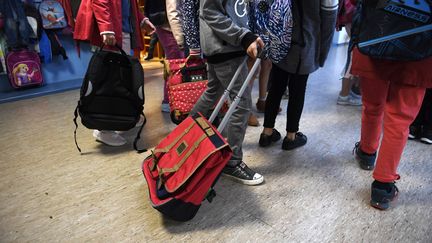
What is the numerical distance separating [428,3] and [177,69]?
148cm

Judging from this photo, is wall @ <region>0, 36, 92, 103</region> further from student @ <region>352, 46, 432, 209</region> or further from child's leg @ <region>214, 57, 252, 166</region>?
student @ <region>352, 46, 432, 209</region>

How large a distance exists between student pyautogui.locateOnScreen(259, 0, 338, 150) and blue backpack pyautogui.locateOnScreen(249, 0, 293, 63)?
0.11 meters

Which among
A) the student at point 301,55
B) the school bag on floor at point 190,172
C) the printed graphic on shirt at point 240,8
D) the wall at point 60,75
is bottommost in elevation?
the wall at point 60,75

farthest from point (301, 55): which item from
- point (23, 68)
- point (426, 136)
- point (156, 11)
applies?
point (23, 68)

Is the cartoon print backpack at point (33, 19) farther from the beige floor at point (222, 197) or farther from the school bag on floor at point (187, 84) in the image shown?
the school bag on floor at point (187, 84)

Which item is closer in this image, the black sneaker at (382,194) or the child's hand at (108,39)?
the black sneaker at (382,194)

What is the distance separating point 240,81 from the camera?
1493 millimetres

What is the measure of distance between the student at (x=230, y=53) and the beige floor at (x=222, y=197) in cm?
13

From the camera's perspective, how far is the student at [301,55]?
5.19 feet

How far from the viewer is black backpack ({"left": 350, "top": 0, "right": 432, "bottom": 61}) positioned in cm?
103

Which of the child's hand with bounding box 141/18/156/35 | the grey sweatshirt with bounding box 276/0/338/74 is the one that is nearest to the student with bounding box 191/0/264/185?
the grey sweatshirt with bounding box 276/0/338/74

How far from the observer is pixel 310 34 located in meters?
1.64

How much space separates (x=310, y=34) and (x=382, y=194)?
Result: 35.6 inches

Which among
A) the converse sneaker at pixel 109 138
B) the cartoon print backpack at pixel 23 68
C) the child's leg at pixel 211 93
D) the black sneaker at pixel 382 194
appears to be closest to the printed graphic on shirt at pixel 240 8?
the child's leg at pixel 211 93
